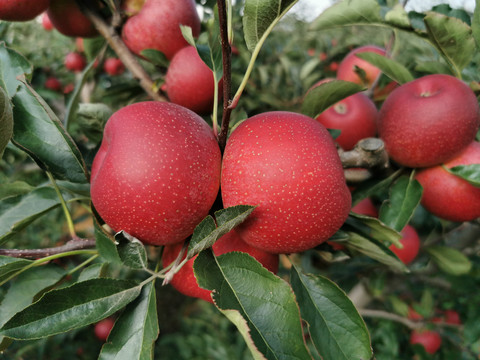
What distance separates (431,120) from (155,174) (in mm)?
571

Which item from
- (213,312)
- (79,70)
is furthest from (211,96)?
(213,312)

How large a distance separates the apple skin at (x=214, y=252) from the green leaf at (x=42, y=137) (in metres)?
0.24

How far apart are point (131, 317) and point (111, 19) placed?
73 cm

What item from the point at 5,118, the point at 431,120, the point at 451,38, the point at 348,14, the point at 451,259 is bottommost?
the point at 451,259

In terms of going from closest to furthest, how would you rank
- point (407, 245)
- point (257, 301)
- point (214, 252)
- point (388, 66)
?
point (257, 301), point (214, 252), point (388, 66), point (407, 245)

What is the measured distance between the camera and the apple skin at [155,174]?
1.74ft

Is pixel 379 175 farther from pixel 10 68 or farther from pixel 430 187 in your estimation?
pixel 10 68

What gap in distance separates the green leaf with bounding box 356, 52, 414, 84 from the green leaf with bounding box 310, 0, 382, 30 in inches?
3.1

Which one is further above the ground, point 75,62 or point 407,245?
point 75,62

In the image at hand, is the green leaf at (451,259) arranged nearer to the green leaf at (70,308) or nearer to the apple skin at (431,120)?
the apple skin at (431,120)

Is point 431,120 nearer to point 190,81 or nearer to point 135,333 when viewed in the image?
point 190,81

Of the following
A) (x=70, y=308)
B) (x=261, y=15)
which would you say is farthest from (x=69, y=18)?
(x=70, y=308)

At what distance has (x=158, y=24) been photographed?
844 millimetres

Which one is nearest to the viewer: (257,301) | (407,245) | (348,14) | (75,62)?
(257,301)
